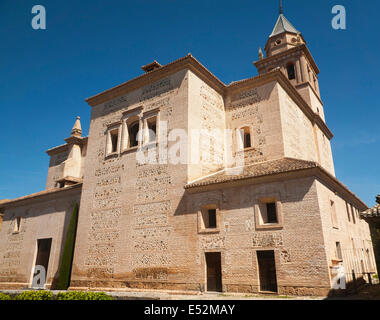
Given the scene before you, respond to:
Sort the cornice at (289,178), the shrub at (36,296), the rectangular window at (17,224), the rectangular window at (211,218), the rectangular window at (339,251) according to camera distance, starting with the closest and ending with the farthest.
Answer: the shrub at (36,296) < the cornice at (289,178) < the rectangular window at (339,251) < the rectangular window at (211,218) < the rectangular window at (17,224)

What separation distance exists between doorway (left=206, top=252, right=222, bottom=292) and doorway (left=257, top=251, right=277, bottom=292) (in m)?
1.65

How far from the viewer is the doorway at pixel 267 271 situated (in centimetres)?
1040

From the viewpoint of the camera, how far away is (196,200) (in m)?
12.4

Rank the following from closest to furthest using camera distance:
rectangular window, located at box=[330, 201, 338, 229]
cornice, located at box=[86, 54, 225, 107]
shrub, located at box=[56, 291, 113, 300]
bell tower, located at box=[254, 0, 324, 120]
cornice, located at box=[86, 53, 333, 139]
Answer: shrub, located at box=[56, 291, 113, 300] → rectangular window, located at box=[330, 201, 338, 229] → cornice, located at box=[86, 54, 225, 107] → cornice, located at box=[86, 53, 333, 139] → bell tower, located at box=[254, 0, 324, 120]

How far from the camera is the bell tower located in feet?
70.1

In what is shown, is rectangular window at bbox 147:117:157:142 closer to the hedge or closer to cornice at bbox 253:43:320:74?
the hedge

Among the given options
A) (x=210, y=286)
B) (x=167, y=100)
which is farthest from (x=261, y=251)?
(x=167, y=100)

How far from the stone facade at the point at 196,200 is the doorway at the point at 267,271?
0.27 feet

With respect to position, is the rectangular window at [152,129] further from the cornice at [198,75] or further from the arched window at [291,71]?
the arched window at [291,71]

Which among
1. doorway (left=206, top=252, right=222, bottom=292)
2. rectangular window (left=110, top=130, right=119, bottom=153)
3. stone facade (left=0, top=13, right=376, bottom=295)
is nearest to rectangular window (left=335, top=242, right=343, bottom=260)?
stone facade (left=0, top=13, right=376, bottom=295)

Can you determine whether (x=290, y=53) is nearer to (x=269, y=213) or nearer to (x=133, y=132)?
(x=133, y=132)

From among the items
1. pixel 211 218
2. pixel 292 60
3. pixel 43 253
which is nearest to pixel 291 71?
pixel 292 60

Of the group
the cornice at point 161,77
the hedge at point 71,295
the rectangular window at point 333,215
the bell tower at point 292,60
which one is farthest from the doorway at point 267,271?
the bell tower at point 292,60

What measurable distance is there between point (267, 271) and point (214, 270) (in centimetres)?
207
